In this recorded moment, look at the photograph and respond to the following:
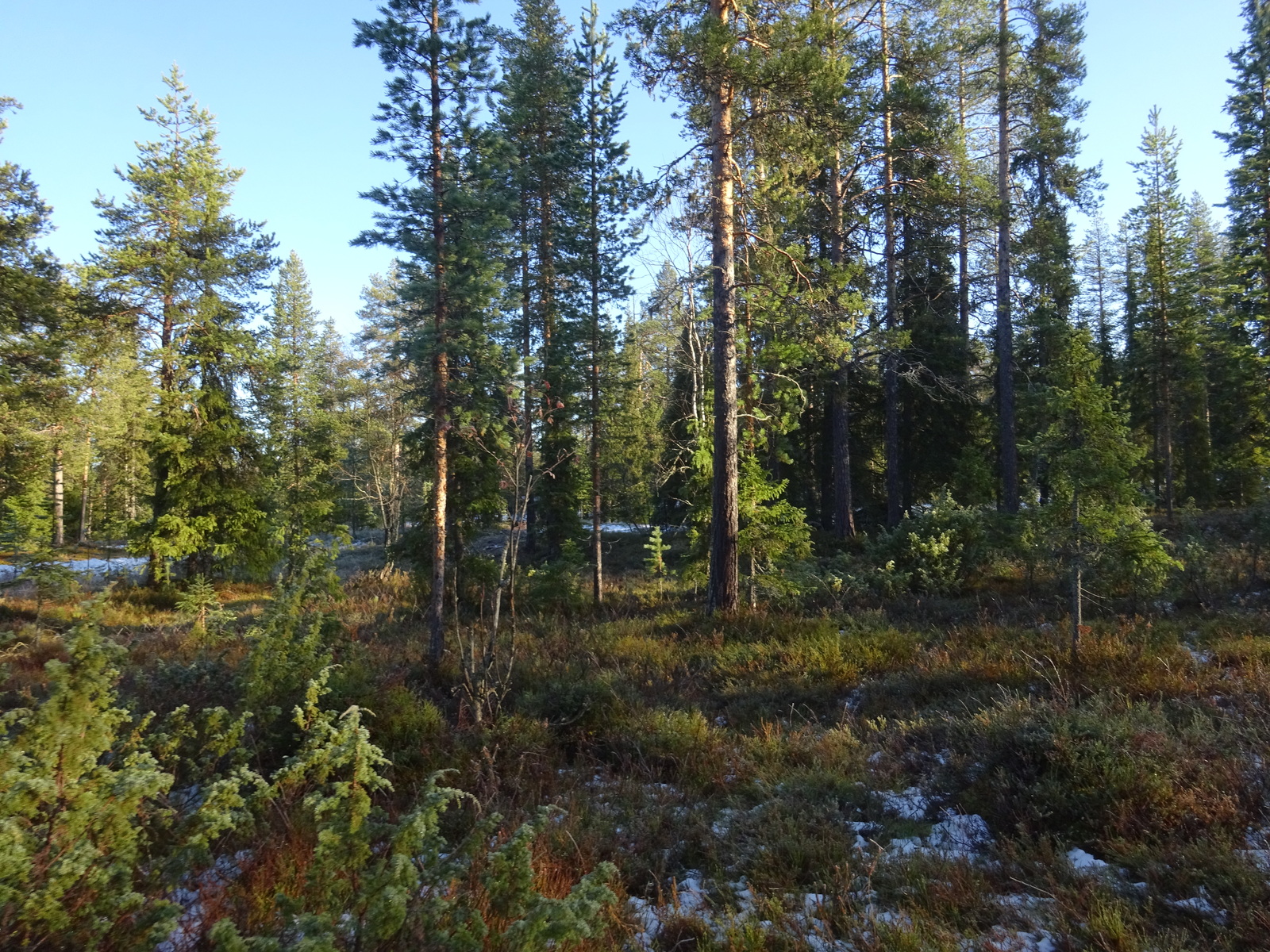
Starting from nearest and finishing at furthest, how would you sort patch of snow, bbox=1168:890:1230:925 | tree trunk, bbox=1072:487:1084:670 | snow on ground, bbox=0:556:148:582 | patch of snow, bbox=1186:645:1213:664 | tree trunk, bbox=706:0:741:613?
patch of snow, bbox=1168:890:1230:925 < patch of snow, bbox=1186:645:1213:664 < tree trunk, bbox=1072:487:1084:670 < tree trunk, bbox=706:0:741:613 < snow on ground, bbox=0:556:148:582

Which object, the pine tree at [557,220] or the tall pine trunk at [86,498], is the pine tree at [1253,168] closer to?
the pine tree at [557,220]

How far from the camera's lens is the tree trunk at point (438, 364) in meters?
10.5

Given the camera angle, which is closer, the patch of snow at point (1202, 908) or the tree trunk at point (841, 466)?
the patch of snow at point (1202, 908)

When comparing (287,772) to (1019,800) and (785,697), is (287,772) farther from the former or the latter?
(785,697)

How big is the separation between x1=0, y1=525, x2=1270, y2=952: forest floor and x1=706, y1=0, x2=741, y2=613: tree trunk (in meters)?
0.92

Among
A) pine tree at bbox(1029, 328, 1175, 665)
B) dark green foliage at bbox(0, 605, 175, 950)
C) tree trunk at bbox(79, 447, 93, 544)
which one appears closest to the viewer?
dark green foliage at bbox(0, 605, 175, 950)

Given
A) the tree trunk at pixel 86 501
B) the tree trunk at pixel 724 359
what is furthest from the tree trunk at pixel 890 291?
the tree trunk at pixel 86 501

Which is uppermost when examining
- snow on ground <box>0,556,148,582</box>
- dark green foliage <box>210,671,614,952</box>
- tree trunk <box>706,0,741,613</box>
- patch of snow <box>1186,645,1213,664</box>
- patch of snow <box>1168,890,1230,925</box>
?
tree trunk <box>706,0,741,613</box>

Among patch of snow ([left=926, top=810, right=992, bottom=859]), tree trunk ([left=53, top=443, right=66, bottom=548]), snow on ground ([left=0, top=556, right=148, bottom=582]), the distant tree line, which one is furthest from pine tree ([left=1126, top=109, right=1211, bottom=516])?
tree trunk ([left=53, top=443, right=66, bottom=548])

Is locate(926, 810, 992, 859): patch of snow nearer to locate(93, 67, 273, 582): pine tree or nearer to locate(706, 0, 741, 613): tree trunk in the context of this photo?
locate(706, 0, 741, 613): tree trunk

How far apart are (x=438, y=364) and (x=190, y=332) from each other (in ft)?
37.9

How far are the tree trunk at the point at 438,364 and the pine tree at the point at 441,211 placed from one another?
0.01 meters

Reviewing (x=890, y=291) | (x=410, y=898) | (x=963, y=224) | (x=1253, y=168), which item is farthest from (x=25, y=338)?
(x=1253, y=168)

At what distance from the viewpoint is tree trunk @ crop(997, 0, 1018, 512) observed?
17812 millimetres
